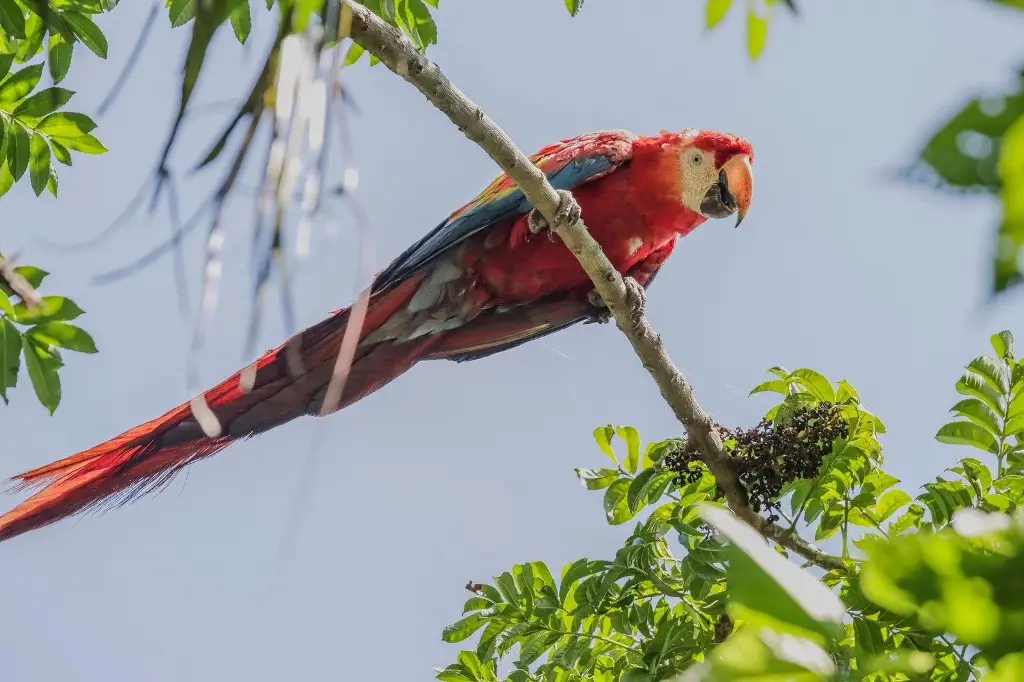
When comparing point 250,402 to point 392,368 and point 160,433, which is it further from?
point 392,368

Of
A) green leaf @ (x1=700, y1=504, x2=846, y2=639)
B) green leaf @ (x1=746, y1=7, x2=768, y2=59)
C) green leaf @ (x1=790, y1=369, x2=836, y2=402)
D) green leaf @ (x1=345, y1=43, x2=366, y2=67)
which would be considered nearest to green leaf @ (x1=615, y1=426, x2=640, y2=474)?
green leaf @ (x1=790, y1=369, x2=836, y2=402)

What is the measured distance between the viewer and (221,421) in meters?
2.51

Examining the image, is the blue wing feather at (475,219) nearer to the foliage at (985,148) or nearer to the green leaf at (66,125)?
the green leaf at (66,125)

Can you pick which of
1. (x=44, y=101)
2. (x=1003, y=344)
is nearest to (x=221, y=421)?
(x=44, y=101)

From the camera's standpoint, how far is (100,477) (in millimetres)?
2271

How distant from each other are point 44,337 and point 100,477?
0.44 m

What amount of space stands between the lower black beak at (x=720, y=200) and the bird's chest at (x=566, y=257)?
0.09 metres

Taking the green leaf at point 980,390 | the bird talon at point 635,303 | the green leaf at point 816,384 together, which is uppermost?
the bird talon at point 635,303

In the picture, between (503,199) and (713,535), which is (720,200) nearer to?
(503,199)

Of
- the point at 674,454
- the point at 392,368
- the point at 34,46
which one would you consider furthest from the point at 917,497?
the point at 34,46

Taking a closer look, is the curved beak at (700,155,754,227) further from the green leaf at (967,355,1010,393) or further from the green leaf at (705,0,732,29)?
the green leaf at (705,0,732,29)

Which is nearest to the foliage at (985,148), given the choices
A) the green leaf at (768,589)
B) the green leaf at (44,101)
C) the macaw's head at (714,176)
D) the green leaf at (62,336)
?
the green leaf at (768,589)

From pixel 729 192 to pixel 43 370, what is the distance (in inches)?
83.3

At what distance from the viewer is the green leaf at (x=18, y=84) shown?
6.93 feet
